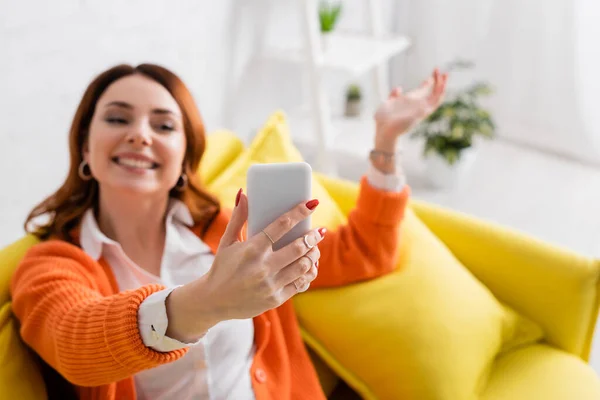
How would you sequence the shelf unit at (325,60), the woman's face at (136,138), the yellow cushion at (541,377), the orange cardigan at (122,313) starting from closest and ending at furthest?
1. the orange cardigan at (122,313)
2. the woman's face at (136,138)
3. the yellow cushion at (541,377)
4. the shelf unit at (325,60)

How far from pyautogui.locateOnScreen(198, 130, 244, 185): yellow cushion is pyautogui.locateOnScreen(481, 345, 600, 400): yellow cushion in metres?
0.73

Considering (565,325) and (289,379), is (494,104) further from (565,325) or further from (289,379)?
(289,379)

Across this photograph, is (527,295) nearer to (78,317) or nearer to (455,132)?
(78,317)

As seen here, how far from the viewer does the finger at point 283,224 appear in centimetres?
69

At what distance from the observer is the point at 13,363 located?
0.94 metres

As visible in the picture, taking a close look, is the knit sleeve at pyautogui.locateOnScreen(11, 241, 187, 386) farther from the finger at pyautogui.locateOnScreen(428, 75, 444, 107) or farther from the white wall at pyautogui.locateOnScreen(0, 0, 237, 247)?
the finger at pyautogui.locateOnScreen(428, 75, 444, 107)

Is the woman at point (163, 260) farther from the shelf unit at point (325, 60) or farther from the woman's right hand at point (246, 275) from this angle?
the shelf unit at point (325, 60)

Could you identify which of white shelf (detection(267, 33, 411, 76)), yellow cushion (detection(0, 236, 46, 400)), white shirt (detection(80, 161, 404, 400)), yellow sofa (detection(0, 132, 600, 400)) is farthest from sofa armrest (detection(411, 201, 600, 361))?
white shelf (detection(267, 33, 411, 76))

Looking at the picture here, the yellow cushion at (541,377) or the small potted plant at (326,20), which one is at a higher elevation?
the small potted plant at (326,20)

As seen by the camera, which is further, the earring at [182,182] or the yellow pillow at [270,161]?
the yellow pillow at [270,161]

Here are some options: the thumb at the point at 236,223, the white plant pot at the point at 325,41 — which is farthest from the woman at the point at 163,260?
the white plant pot at the point at 325,41

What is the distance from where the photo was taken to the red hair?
1.08m

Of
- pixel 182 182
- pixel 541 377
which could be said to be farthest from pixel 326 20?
pixel 541 377

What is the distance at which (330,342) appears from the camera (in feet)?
3.88
